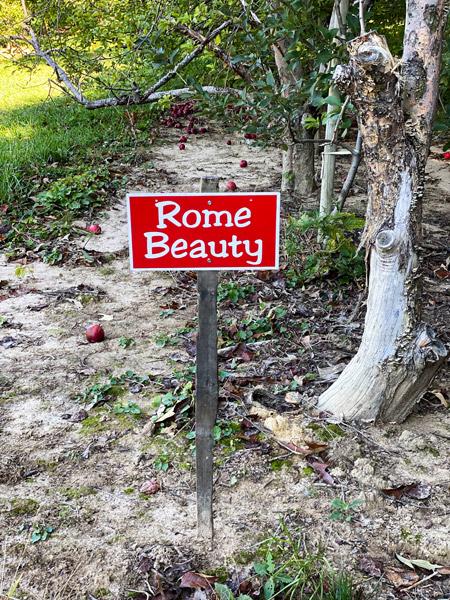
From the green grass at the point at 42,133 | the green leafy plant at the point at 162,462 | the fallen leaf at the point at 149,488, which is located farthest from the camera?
the green grass at the point at 42,133

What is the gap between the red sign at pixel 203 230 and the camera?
2.02 metres

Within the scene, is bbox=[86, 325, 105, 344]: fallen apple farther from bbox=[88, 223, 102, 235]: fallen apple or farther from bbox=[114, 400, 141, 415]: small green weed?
bbox=[88, 223, 102, 235]: fallen apple

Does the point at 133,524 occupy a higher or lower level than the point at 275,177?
lower

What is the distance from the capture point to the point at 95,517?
8.12 ft

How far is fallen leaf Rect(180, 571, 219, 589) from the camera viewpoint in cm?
213

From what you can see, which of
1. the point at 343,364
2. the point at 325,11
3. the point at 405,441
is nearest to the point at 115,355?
the point at 343,364

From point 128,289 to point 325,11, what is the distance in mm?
3355

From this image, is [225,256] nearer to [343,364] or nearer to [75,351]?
[343,364]

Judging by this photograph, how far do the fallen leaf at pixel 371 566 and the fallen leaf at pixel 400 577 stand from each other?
30 mm

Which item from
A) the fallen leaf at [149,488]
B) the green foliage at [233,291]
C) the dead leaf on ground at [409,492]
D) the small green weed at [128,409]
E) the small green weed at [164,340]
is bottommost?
the fallen leaf at [149,488]

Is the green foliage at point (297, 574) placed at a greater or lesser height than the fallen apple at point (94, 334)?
lesser

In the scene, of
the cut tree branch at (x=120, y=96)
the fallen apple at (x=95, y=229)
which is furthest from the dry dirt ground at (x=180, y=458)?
the cut tree branch at (x=120, y=96)

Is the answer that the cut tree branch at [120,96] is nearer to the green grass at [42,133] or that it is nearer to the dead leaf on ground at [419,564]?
the green grass at [42,133]

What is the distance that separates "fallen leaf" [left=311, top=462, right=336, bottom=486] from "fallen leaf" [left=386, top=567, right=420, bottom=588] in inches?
19.4
